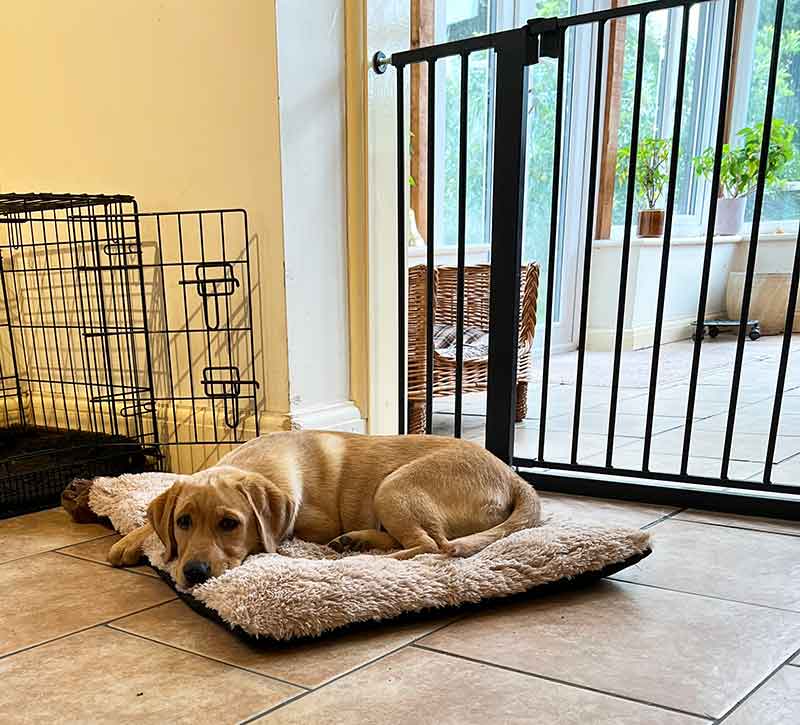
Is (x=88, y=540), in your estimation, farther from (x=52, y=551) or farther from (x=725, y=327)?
(x=725, y=327)

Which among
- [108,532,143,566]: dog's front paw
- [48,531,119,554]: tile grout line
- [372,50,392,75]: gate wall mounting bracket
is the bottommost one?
[48,531,119,554]: tile grout line

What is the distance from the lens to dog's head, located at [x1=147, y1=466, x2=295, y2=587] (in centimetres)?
173

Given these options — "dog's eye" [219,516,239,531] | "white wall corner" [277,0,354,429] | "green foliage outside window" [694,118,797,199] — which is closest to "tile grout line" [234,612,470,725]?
"dog's eye" [219,516,239,531]

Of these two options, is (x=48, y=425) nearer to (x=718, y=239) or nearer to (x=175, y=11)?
(x=175, y=11)

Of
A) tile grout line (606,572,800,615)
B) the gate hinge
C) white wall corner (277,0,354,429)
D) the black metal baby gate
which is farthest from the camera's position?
white wall corner (277,0,354,429)

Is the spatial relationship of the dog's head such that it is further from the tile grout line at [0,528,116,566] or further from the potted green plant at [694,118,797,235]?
the potted green plant at [694,118,797,235]

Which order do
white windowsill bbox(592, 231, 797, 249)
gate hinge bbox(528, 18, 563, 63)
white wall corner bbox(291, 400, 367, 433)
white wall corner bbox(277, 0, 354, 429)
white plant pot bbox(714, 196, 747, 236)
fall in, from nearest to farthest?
gate hinge bbox(528, 18, 563, 63) < white wall corner bbox(277, 0, 354, 429) < white wall corner bbox(291, 400, 367, 433) < white windowsill bbox(592, 231, 797, 249) < white plant pot bbox(714, 196, 747, 236)

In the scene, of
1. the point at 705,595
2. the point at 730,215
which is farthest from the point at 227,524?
the point at 730,215

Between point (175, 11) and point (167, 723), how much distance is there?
2218mm

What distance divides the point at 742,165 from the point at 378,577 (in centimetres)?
647

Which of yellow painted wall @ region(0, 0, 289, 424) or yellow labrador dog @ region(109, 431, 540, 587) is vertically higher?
yellow painted wall @ region(0, 0, 289, 424)

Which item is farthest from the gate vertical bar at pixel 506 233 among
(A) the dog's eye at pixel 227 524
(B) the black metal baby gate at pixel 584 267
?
(A) the dog's eye at pixel 227 524

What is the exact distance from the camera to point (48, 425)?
3229 mm

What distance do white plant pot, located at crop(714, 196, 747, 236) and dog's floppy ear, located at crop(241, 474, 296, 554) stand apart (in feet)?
21.4
